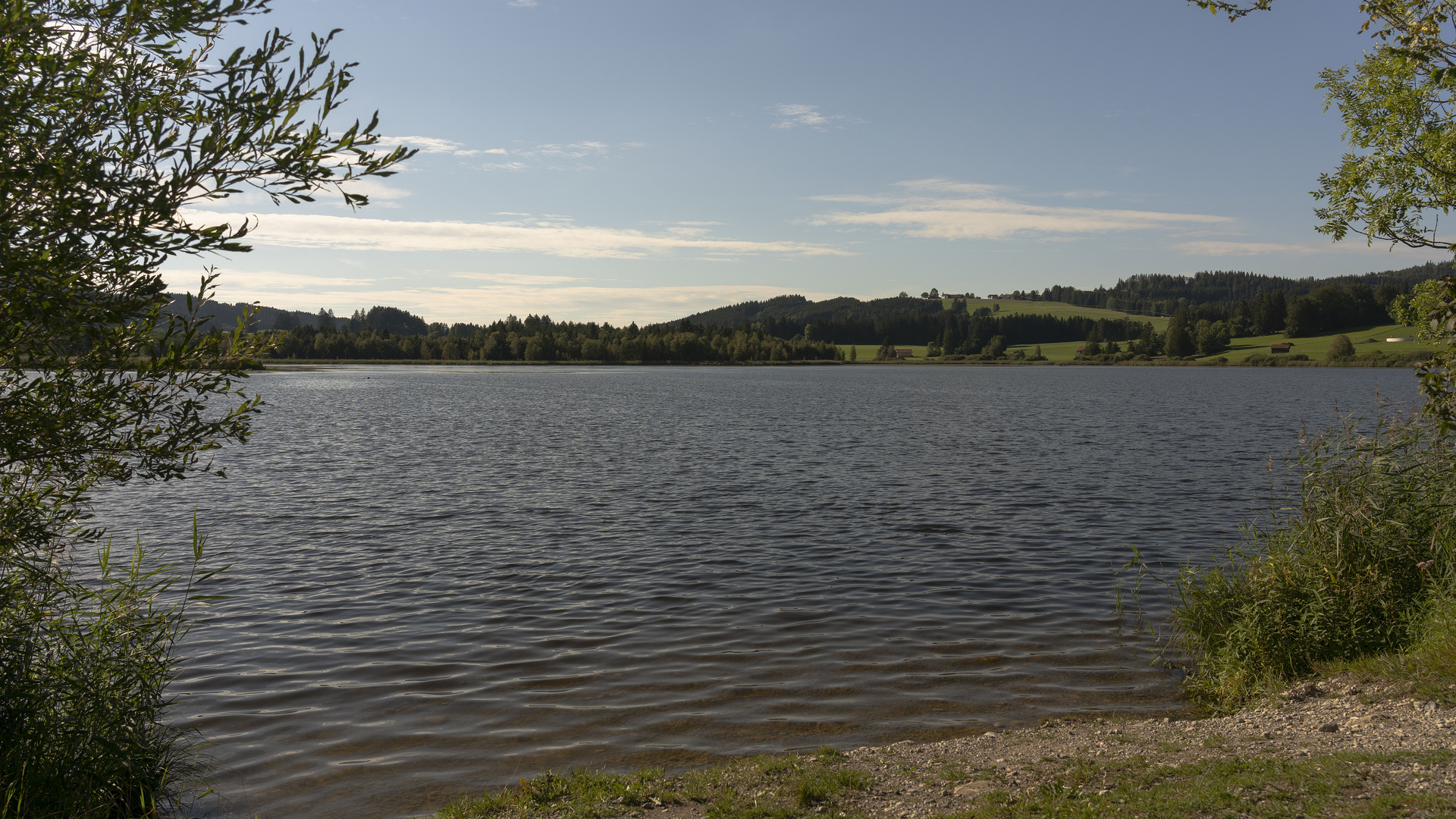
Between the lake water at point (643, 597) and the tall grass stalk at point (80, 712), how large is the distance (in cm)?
88

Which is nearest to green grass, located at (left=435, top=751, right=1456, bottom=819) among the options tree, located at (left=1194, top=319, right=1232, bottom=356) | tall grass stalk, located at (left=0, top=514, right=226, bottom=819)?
tall grass stalk, located at (left=0, top=514, right=226, bottom=819)

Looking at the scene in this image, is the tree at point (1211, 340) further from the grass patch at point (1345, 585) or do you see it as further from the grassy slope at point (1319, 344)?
the grass patch at point (1345, 585)

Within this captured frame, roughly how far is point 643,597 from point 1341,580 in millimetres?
11051

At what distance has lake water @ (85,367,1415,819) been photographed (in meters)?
9.73

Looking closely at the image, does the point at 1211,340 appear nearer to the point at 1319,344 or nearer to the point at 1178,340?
the point at 1178,340

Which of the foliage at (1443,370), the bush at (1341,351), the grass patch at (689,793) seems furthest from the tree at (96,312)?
the bush at (1341,351)

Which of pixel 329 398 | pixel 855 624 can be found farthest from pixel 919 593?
pixel 329 398

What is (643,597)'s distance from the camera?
50.8 feet

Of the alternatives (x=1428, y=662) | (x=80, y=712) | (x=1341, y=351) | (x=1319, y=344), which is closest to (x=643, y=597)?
(x=80, y=712)

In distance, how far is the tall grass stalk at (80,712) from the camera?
6.71m

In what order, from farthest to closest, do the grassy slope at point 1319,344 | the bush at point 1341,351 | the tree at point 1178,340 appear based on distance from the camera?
the tree at point 1178,340 < the grassy slope at point 1319,344 < the bush at point 1341,351

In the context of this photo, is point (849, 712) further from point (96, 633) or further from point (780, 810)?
point (96, 633)

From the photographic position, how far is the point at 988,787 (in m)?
7.36

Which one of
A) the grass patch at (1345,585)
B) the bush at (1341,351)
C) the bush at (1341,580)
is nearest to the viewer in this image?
the grass patch at (1345,585)
